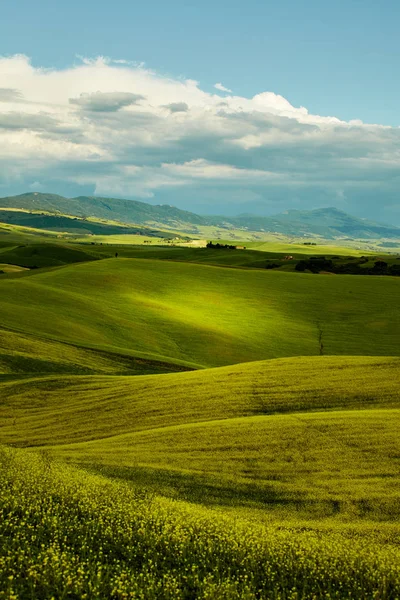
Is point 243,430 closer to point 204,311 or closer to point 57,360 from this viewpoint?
point 57,360

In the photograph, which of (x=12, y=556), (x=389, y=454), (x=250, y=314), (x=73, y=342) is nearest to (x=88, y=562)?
(x=12, y=556)

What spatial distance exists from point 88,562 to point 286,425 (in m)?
A: 16.4

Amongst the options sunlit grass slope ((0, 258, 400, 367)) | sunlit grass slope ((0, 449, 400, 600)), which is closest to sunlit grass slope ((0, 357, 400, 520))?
sunlit grass slope ((0, 449, 400, 600))

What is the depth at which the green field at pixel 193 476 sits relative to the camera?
15.3 m

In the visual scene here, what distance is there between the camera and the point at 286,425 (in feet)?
97.0

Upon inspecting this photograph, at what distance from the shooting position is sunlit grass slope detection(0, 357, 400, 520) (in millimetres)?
23000

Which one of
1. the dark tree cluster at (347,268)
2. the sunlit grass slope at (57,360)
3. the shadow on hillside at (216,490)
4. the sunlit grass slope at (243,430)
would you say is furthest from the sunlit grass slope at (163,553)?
the dark tree cluster at (347,268)

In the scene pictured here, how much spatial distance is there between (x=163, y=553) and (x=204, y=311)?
78563 mm

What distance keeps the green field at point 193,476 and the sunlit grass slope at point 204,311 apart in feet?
28.8

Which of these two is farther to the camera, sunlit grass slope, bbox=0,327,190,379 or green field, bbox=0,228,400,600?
sunlit grass slope, bbox=0,327,190,379

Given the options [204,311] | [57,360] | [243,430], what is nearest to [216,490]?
[243,430]

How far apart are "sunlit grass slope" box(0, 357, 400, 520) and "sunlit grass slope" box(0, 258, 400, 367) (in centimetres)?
2315

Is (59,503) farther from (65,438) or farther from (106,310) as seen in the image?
(106,310)

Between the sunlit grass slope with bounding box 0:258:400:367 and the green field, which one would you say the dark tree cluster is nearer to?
the sunlit grass slope with bounding box 0:258:400:367
